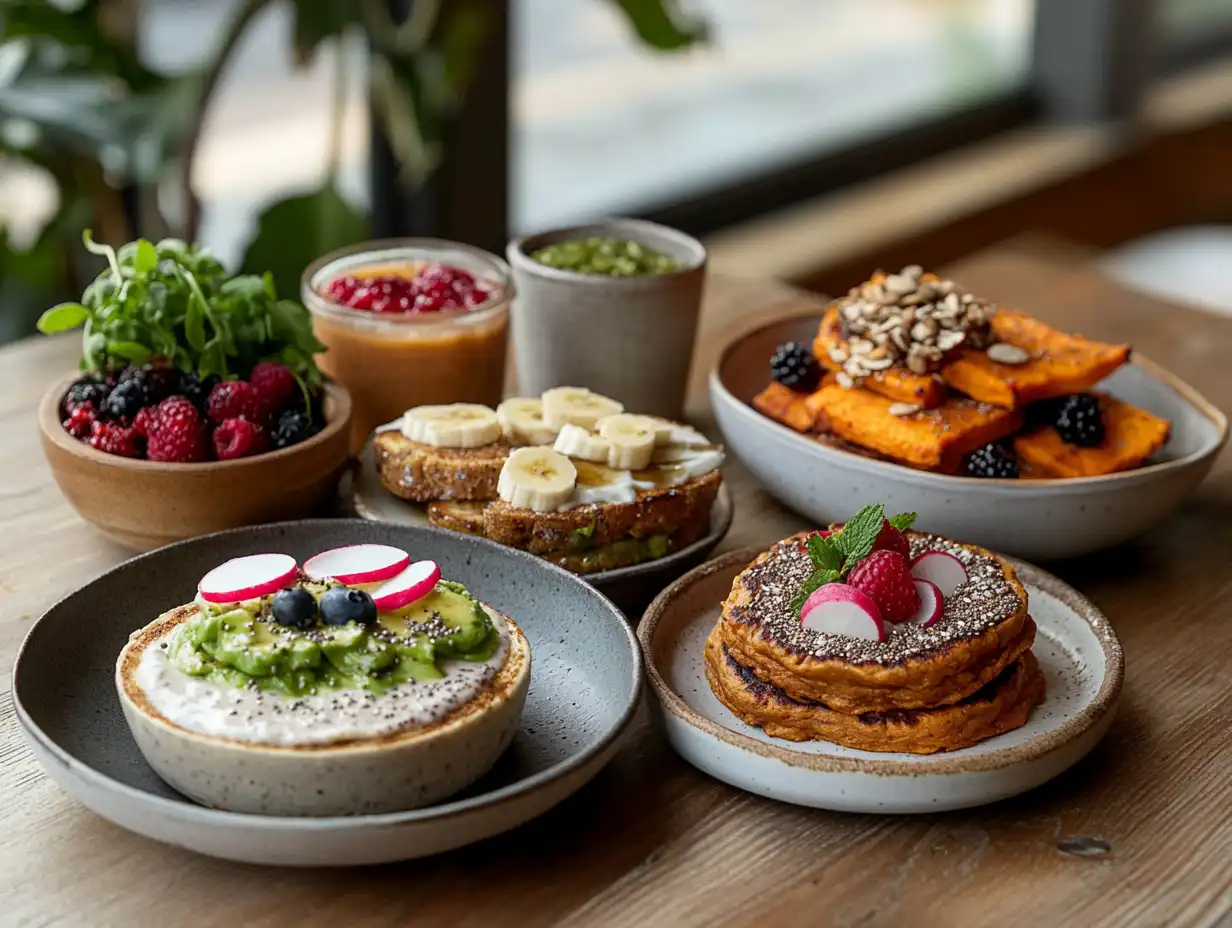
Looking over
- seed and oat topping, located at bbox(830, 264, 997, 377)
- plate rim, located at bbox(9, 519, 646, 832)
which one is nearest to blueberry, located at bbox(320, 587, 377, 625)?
plate rim, located at bbox(9, 519, 646, 832)

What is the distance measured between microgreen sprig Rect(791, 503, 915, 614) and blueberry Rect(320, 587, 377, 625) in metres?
0.39

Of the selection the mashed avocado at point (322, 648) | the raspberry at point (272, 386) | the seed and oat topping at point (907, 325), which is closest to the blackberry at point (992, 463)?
the seed and oat topping at point (907, 325)

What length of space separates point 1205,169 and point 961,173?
1171mm

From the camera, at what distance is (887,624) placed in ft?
4.36

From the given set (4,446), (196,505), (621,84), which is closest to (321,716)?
(196,505)

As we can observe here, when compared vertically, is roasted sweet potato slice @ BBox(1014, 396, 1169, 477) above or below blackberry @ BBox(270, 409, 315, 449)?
below

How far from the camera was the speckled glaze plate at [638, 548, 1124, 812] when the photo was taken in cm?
124

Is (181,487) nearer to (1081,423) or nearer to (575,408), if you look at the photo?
(575,408)

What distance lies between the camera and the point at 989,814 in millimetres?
1286

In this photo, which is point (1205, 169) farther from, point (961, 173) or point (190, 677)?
point (190, 677)

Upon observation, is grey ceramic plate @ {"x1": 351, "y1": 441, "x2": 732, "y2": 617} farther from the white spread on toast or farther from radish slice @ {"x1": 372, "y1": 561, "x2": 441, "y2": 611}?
the white spread on toast

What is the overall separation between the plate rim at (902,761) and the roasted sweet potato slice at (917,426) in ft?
0.90

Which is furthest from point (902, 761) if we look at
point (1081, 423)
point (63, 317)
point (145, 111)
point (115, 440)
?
point (145, 111)

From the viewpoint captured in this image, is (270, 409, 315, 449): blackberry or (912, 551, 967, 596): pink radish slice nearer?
(912, 551, 967, 596): pink radish slice
